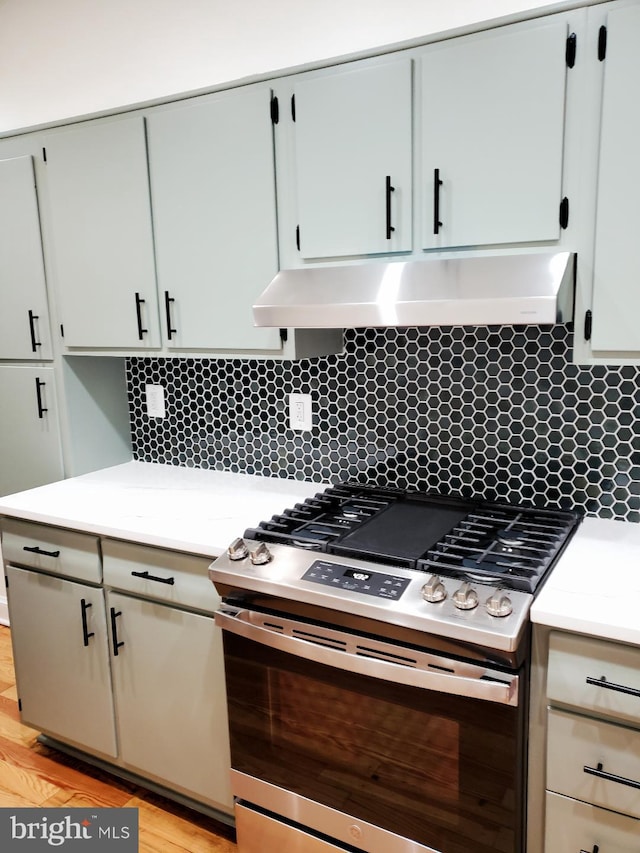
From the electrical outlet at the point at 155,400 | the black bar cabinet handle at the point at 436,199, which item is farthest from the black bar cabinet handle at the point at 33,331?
the black bar cabinet handle at the point at 436,199

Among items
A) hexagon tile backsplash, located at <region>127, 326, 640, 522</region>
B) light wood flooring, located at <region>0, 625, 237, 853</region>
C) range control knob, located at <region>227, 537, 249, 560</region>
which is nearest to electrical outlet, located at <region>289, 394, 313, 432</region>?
hexagon tile backsplash, located at <region>127, 326, 640, 522</region>

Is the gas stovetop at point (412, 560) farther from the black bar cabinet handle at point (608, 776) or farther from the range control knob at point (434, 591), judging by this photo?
the black bar cabinet handle at point (608, 776)

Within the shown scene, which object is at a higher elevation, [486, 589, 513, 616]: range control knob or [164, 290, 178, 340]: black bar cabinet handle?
[164, 290, 178, 340]: black bar cabinet handle

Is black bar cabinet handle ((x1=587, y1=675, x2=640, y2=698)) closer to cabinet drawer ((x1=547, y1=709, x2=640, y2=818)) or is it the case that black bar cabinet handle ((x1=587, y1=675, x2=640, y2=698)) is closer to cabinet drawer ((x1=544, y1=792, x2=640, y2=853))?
cabinet drawer ((x1=547, y1=709, x2=640, y2=818))

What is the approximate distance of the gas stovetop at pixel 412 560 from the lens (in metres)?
1.54

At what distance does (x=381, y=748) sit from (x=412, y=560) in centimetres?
46

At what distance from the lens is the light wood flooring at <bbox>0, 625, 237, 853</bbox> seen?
2174mm

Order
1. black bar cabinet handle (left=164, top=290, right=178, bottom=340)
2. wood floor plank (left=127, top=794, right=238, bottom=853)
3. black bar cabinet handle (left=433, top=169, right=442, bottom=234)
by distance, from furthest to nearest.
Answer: black bar cabinet handle (left=164, top=290, right=178, bottom=340) → wood floor plank (left=127, top=794, right=238, bottom=853) → black bar cabinet handle (left=433, top=169, right=442, bottom=234)

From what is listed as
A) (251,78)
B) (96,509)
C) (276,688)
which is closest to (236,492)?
(96,509)

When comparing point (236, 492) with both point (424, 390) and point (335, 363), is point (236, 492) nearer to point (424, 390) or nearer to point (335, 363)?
point (335, 363)

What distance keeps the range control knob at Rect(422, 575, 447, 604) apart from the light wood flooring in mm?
1189

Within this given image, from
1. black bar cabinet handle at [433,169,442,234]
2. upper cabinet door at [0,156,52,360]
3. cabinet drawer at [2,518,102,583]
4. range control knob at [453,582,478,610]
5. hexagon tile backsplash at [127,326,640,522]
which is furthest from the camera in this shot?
upper cabinet door at [0,156,52,360]

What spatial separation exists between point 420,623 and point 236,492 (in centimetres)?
108

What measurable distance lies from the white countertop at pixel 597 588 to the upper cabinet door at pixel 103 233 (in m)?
1.54
